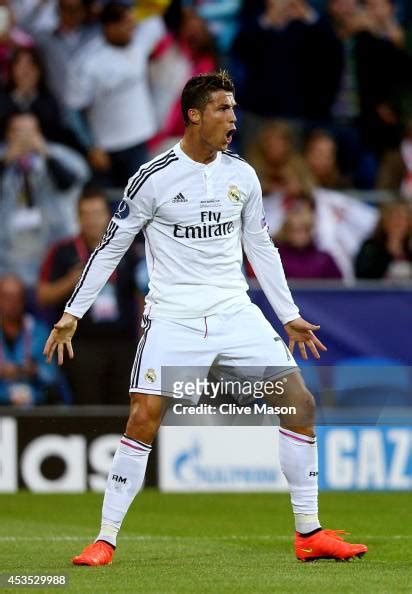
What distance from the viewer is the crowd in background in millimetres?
12047

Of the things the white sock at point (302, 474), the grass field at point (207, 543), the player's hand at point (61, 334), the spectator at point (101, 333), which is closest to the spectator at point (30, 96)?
the spectator at point (101, 333)

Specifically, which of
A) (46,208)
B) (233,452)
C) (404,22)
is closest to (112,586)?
(233,452)

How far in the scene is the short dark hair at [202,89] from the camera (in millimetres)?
7230

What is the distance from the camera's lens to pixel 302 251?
12.4m

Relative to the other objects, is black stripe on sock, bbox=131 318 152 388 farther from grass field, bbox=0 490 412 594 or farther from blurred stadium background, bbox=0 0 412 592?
blurred stadium background, bbox=0 0 412 592

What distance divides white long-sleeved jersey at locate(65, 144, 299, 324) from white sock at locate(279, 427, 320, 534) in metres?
0.75

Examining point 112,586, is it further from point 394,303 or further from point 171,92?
point 171,92

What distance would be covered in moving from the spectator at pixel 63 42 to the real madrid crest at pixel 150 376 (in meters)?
7.18

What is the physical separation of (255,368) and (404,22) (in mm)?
9856

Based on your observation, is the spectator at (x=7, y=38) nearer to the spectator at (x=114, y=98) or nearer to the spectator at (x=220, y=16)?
the spectator at (x=114, y=98)

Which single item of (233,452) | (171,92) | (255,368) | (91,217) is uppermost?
(171,92)

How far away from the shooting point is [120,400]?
1194cm

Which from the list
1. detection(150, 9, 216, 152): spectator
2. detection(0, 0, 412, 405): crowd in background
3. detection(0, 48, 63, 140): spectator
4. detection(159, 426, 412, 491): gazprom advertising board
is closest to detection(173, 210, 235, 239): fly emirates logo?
detection(159, 426, 412, 491): gazprom advertising board

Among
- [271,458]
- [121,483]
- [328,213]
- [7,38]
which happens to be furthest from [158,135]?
[121,483]
